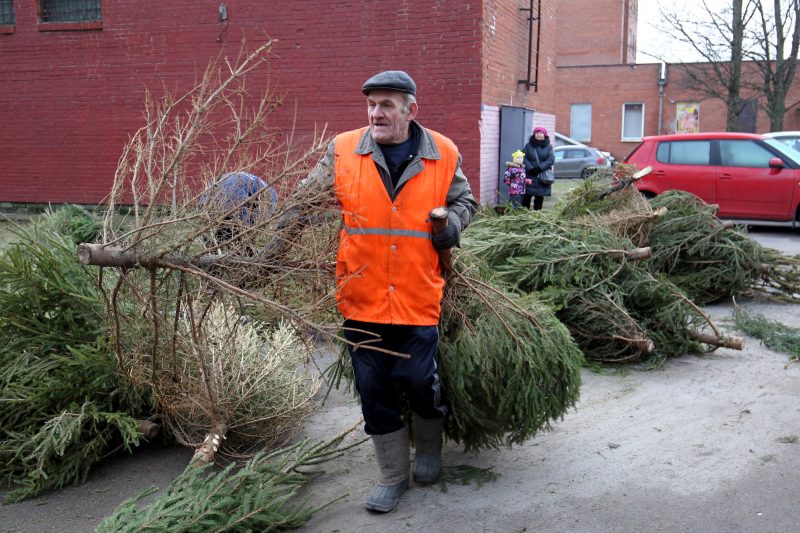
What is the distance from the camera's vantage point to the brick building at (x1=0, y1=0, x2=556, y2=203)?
482 inches

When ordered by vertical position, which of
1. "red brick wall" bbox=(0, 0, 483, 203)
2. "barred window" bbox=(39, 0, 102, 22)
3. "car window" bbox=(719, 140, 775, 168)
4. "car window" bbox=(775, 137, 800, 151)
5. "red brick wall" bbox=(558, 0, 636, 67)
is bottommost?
"car window" bbox=(719, 140, 775, 168)

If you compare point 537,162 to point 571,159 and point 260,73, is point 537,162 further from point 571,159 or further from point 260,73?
point 571,159

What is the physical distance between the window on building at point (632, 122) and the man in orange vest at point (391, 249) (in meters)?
33.6

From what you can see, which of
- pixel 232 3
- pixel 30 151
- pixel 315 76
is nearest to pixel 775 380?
pixel 315 76

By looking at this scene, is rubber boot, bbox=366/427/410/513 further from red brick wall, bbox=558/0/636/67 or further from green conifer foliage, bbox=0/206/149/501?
red brick wall, bbox=558/0/636/67

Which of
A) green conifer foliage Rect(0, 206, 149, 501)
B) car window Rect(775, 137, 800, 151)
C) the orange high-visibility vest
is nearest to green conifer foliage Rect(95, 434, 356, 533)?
green conifer foliage Rect(0, 206, 149, 501)

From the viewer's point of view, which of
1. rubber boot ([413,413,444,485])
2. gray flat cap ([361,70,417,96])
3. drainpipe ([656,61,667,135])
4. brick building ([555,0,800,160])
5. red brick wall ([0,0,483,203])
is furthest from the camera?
brick building ([555,0,800,160])

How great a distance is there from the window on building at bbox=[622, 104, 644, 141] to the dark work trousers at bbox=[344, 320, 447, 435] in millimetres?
33759

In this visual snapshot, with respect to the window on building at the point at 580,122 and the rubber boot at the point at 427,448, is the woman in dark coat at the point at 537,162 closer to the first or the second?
the rubber boot at the point at 427,448

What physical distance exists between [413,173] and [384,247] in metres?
0.36

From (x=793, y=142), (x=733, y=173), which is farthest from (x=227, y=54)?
(x=793, y=142)

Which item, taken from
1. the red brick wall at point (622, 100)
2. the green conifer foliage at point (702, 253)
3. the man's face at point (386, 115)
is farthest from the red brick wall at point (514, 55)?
the red brick wall at point (622, 100)

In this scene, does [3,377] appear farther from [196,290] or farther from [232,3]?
[232,3]

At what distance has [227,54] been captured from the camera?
13273 mm
